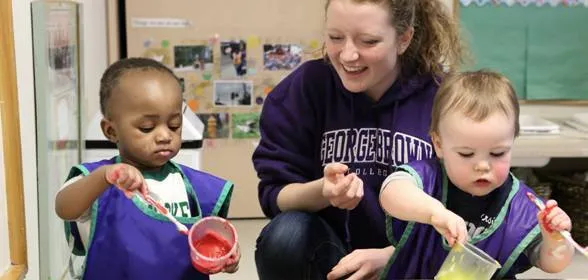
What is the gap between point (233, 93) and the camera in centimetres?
301

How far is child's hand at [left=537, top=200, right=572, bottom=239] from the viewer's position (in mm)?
1141

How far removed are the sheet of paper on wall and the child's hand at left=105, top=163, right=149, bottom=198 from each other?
6.11 ft

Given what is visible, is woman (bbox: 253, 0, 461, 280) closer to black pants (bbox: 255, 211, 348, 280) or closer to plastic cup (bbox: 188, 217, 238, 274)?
black pants (bbox: 255, 211, 348, 280)

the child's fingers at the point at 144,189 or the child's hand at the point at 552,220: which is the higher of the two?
the child's fingers at the point at 144,189

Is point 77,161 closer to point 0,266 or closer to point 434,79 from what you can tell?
point 0,266

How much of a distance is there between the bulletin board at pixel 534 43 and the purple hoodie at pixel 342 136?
1.41 metres

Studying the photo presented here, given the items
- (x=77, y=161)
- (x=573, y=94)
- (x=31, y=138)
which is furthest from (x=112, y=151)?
(x=573, y=94)

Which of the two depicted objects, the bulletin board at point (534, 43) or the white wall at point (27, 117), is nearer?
the white wall at point (27, 117)

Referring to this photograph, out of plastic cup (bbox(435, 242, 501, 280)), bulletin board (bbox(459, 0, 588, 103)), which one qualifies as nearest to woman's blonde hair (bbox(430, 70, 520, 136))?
plastic cup (bbox(435, 242, 501, 280))

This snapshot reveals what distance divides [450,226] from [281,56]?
6.48 ft

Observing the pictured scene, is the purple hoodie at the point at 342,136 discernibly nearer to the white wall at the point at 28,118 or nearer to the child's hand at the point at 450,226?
the child's hand at the point at 450,226

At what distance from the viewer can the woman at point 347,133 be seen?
142cm

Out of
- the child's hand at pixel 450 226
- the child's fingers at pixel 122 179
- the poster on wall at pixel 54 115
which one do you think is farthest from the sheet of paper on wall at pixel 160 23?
the child's hand at pixel 450 226

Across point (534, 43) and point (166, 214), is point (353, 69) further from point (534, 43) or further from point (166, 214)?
point (534, 43)
